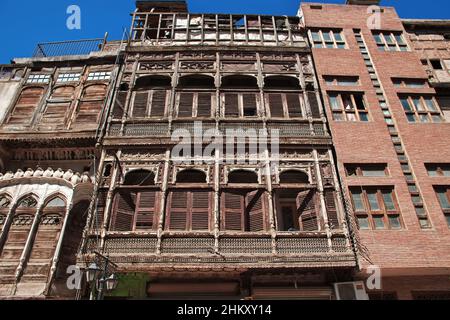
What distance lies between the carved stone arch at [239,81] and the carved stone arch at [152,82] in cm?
242

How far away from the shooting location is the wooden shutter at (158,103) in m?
14.7

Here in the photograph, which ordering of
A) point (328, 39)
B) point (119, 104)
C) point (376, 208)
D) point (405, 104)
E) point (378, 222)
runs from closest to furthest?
point (378, 222) → point (376, 208) → point (119, 104) → point (405, 104) → point (328, 39)

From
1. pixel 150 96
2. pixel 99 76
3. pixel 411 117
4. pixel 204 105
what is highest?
pixel 99 76

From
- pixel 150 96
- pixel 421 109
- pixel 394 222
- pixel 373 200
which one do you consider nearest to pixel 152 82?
pixel 150 96

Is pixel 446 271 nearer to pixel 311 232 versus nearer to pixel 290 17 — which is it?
pixel 311 232

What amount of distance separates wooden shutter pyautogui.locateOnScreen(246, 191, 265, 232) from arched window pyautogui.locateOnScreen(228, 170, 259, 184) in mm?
816

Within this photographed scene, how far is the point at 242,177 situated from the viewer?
1334 centimetres

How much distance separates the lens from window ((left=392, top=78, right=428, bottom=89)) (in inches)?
635

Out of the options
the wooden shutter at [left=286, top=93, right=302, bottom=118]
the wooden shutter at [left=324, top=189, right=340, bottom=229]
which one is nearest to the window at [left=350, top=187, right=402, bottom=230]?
the wooden shutter at [left=324, top=189, right=340, bottom=229]

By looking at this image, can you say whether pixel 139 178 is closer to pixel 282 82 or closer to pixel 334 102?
pixel 282 82

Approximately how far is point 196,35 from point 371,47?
834 centimetres

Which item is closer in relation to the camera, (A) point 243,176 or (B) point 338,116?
(A) point 243,176

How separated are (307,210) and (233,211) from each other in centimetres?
250
